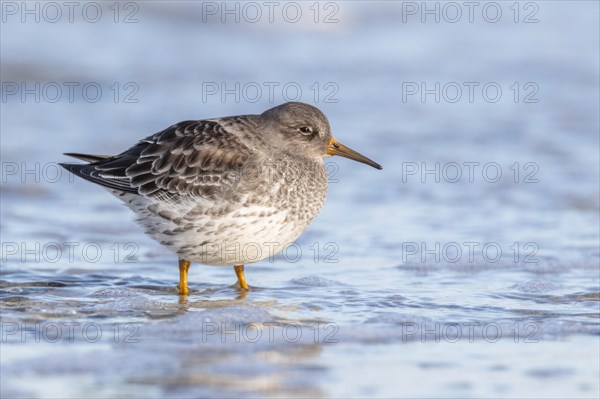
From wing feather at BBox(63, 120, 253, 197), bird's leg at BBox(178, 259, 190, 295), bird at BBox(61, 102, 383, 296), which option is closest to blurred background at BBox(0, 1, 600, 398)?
bird's leg at BBox(178, 259, 190, 295)

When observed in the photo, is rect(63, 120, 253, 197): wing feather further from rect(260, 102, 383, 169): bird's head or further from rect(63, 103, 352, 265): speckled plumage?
rect(260, 102, 383, 169): bird's head

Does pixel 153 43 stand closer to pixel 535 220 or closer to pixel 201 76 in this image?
pixel 201 76

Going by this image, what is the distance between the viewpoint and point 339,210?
1148 cm

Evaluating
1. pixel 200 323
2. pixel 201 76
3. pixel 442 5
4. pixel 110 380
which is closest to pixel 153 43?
pixel 201 76

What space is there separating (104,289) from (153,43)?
467 inches

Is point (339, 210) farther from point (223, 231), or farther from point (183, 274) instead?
point (223, 231)

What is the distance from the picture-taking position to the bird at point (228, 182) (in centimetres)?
827

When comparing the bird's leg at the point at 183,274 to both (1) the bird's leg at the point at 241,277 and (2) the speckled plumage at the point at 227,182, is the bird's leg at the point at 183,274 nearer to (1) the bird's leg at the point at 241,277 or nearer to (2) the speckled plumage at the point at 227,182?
(2) the speckled plumage at the point at 227,182

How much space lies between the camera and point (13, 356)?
21.4 feet

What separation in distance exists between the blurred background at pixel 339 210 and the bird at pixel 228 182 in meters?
0.49

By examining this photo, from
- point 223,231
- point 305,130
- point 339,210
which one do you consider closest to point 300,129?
point 305,130

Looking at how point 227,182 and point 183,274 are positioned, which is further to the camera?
point 183,274

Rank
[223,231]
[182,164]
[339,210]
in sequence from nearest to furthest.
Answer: [223,231] → [182,164] → [339,210]

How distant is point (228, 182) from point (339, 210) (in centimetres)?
333
